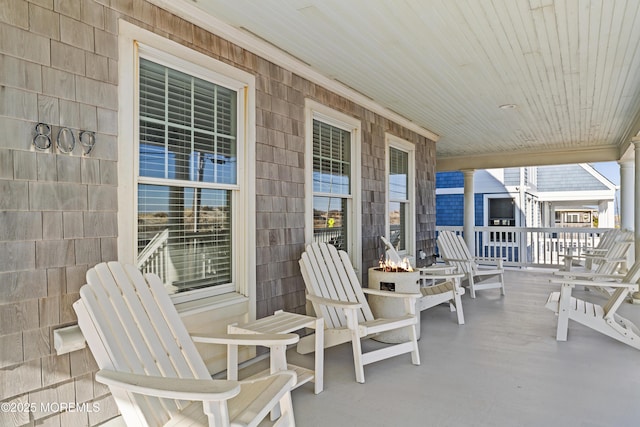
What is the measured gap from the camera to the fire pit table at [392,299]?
404 centimetres

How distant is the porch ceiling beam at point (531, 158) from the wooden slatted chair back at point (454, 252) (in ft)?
10.6

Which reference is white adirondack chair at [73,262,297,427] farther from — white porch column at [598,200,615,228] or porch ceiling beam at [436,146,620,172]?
white porch column at [598,200,615,228]

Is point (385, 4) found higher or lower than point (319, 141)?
higher

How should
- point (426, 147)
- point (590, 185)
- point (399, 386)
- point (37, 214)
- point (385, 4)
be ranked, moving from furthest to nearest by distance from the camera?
point (590, 185)
point (426, 147)
point (399, 386)
point (385, 4)
point (37, 214)

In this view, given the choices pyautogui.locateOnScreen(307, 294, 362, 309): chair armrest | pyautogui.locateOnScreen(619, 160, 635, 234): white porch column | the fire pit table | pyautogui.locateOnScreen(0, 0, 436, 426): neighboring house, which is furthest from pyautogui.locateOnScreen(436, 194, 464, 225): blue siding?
pyautogui.locateOnScreen(307, 294, 362, 309): chair armrest

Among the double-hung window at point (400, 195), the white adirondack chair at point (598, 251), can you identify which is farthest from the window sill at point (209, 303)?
the white adirondack chair at point (598, 251)

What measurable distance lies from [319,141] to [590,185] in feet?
37.7

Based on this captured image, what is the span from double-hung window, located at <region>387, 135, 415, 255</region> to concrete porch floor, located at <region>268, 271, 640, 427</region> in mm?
2058

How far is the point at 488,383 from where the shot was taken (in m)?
3.14

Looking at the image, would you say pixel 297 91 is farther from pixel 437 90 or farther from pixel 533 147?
pixel 533 147

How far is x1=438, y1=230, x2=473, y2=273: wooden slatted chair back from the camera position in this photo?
21.5 feet

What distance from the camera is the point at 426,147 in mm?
7613

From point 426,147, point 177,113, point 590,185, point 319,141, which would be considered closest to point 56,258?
point 177,113

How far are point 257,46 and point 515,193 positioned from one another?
10433mm
